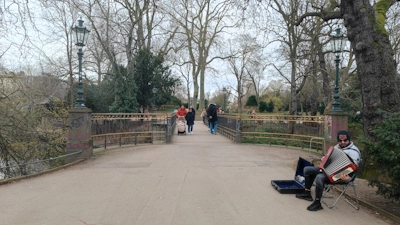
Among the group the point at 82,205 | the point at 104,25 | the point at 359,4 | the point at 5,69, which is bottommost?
the point at 82,205

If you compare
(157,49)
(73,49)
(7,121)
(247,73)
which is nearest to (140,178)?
(7,121)

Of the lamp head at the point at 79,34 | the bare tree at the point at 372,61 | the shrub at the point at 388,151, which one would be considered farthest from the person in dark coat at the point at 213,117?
the shrub at the point at 388,151

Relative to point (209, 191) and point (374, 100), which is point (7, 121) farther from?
point (374, 100)

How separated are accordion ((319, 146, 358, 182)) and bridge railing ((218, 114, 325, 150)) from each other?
268 inches

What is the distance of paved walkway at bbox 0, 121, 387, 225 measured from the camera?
4574mm

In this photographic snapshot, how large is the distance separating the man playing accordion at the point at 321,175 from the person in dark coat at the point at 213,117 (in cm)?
1183

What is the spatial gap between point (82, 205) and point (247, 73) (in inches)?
2156

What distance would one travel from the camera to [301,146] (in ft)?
42.6

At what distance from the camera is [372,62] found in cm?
698

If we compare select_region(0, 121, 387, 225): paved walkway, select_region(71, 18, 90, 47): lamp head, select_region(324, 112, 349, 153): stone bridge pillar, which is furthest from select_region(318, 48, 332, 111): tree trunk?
select_region(71, 18, 90, 47): lamp head

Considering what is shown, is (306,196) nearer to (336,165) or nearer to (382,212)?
(336,165)

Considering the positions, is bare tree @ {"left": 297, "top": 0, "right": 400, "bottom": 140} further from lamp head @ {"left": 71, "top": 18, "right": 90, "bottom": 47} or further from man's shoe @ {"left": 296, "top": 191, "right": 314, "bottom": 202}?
lamp head @ {"left": 71, "top": 18, "right": 90, "bottom": 47}

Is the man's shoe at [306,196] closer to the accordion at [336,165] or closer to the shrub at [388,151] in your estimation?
the accordion at [336,165]

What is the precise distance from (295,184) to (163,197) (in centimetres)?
285
